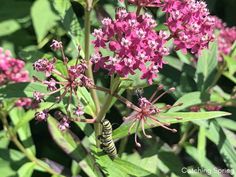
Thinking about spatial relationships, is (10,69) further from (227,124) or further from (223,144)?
(227,124)

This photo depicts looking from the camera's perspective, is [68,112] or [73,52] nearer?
[68,112]

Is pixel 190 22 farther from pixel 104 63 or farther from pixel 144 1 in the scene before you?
pixel 104 63

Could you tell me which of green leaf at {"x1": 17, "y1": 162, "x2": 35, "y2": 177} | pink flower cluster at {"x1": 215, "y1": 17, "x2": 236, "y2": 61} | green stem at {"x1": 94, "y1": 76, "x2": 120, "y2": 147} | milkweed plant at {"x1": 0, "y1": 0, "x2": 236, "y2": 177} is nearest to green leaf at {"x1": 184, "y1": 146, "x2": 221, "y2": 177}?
milkweed plant at {"x1": 0, "y1": 0, "x2": 236, "y2": 177}

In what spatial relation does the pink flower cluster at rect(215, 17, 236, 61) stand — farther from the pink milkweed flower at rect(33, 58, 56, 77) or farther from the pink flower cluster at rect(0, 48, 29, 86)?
the pink milkweed flower at rect(33, 58, 56, 77)

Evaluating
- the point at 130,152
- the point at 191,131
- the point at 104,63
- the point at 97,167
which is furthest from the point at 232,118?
the point at 104,63

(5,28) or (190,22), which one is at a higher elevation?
(190,22)

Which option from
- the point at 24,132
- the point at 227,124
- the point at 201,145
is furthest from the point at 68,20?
the point at 227,124
